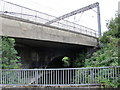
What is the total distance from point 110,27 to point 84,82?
240cm

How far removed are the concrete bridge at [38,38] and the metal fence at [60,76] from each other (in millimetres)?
2605

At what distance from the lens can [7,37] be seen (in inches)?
311

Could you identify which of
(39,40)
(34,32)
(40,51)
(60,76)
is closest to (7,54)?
(34,32)

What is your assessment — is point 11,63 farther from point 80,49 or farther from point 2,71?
point 80,49

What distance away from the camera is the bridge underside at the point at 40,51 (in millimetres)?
11227

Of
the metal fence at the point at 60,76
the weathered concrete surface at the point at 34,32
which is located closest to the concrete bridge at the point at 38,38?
the weathered concrete surface at the point at 34,32

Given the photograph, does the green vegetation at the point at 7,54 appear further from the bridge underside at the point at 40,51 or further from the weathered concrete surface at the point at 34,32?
the bridge underside at the point at 40,51

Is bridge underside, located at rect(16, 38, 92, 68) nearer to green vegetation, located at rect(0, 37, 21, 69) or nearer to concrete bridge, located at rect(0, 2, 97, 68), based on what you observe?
concrete bridge, located at rect(0, 2, 97, 68)

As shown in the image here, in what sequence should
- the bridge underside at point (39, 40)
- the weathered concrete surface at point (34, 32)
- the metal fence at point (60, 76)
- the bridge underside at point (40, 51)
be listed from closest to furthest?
the metal fence at point (60, 76)
the weathered concrete surface at point (34, 32)
the bridge underside at point (39, 40)
the bridge underside at point (40, 51)

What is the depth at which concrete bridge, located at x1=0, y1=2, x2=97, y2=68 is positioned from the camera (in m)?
8.09

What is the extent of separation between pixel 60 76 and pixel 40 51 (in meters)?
8.10

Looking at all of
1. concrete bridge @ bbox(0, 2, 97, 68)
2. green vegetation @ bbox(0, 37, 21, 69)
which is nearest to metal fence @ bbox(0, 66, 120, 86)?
green vegetation @ bbox(0, 37, 21, 69)

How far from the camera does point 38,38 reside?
30.6 ft

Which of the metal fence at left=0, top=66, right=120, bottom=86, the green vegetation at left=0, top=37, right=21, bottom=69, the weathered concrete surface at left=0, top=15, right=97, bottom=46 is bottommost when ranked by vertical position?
the metal fence at left=0, top=66, right=120, bottom=86
